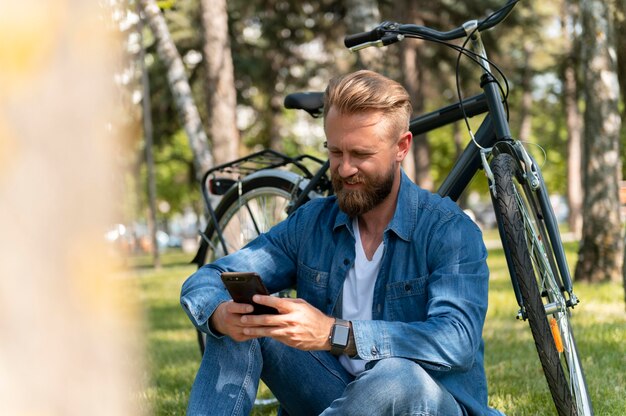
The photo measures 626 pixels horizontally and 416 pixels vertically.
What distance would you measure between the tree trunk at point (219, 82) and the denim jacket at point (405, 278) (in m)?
10.5

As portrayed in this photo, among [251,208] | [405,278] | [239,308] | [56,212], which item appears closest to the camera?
[56,212]

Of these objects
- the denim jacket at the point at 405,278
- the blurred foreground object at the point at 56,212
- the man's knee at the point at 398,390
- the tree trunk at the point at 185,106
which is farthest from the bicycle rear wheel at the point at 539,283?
the tree trunk at the point at 185,106

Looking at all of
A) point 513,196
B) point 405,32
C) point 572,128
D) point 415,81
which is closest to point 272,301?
point 513,196

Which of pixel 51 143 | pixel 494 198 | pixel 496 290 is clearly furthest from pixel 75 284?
pixel 496 290

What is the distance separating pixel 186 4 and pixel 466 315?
20453 mm

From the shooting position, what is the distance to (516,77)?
2409cm

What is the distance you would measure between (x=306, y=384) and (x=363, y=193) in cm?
60

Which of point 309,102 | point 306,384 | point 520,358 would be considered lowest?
point 520,358

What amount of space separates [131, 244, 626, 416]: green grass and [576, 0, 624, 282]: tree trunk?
0.93 m

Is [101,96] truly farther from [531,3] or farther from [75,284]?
[531,3]

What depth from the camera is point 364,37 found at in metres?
3.27

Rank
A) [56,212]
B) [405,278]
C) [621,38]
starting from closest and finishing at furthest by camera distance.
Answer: [56,212], [405,278], [621,38]

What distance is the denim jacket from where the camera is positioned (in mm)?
2402

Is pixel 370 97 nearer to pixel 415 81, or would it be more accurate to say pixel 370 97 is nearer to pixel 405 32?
pixel 405 32
